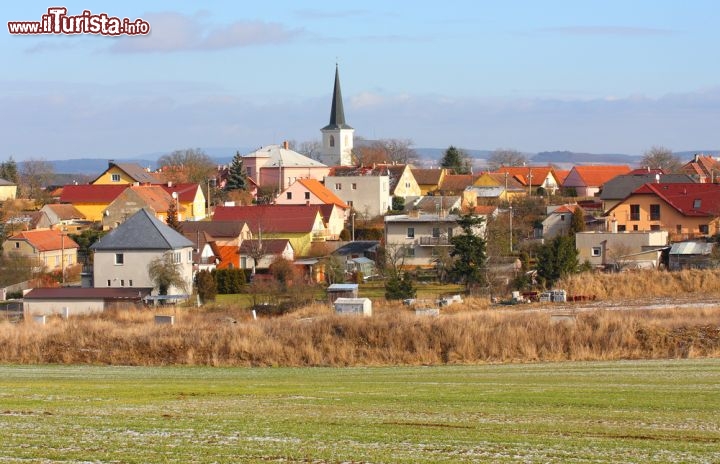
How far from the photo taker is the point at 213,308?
41.9 metres

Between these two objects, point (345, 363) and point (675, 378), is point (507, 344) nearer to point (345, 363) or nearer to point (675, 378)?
point (345, 363)

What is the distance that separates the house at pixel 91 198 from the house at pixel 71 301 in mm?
35362

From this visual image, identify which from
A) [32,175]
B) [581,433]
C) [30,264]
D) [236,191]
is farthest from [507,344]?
[32,175]

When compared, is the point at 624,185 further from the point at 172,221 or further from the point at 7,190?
the point at 7,190

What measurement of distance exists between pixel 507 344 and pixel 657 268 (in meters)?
25.4

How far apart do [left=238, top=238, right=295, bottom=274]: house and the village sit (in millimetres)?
88

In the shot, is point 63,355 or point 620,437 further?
point 63,355

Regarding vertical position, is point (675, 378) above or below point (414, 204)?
below

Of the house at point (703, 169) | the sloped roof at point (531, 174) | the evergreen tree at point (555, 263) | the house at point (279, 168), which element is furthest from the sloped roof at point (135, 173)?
the evergreen tree at point (555, 263)

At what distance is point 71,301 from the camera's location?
43531mm

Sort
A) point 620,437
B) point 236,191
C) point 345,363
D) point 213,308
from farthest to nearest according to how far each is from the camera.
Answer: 1. point 236,191
2. point 213,308
3. point 345,363
4. point 620,437

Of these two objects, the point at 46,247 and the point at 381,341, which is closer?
the point at 381,341

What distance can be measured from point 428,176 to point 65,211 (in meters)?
40.1

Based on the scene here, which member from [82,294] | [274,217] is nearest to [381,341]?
[82,294]
